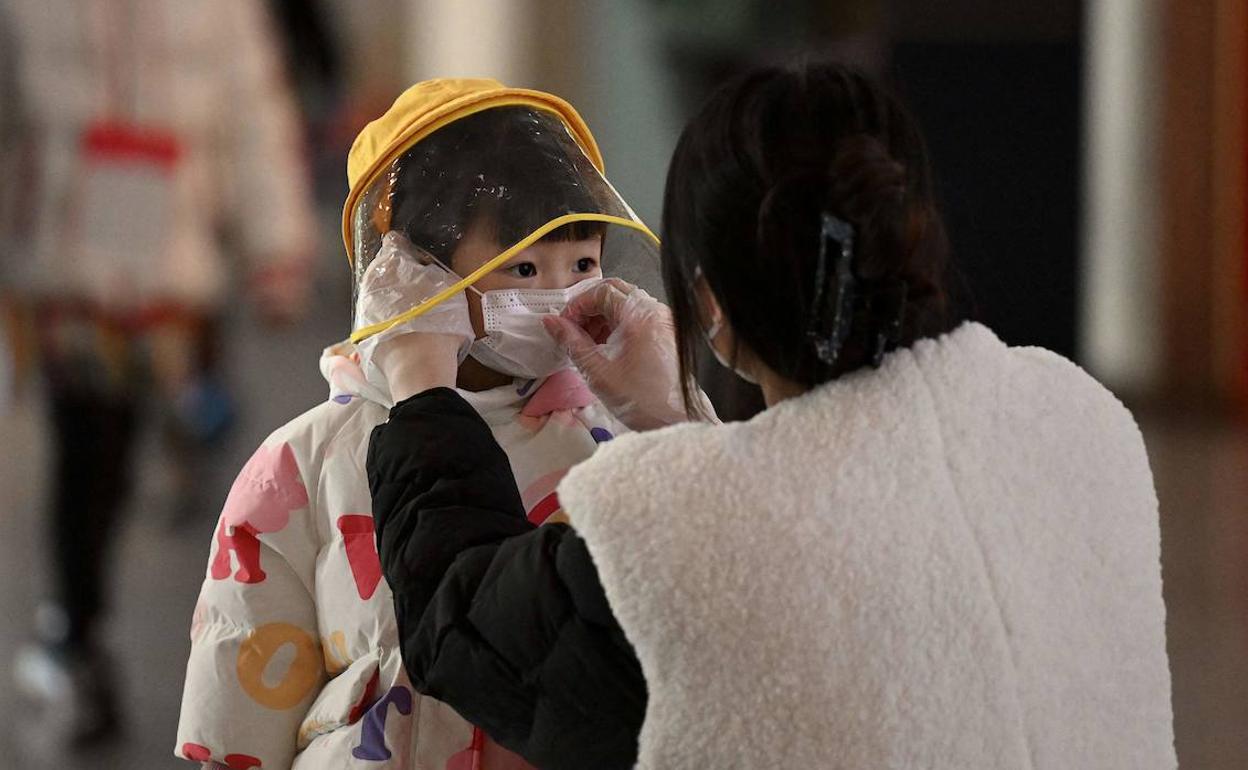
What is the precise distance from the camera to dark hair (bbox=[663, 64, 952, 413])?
3.21 feet

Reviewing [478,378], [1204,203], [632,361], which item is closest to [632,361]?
[632,361]

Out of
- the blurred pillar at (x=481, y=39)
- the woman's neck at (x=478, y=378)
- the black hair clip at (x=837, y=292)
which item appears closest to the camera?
the black hair clip at (x=837, y=292)

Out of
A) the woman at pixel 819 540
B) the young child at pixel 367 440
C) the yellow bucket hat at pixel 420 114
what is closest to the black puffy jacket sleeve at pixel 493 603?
the woman at pixel 819 540

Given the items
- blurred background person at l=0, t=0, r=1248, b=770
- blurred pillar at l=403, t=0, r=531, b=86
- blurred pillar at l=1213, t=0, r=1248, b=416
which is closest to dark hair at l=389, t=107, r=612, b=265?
blurred background person at l=0, t=0, r=1248, b=770

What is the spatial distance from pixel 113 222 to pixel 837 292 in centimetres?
233

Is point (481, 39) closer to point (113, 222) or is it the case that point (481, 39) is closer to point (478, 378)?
point (113, 222)

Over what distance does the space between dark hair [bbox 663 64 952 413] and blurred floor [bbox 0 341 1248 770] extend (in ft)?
6.69

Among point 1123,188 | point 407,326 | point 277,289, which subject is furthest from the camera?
point 1123,188

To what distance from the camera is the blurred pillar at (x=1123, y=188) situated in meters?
6.17

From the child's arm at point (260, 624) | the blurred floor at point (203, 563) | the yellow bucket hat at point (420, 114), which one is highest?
the yellow bucket hat at point (420, 114)

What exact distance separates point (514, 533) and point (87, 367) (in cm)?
229

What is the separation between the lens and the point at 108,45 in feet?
9.98

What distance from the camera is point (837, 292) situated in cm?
98

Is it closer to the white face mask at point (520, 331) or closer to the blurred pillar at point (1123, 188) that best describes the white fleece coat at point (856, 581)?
the white face mask at point (520, 331)
